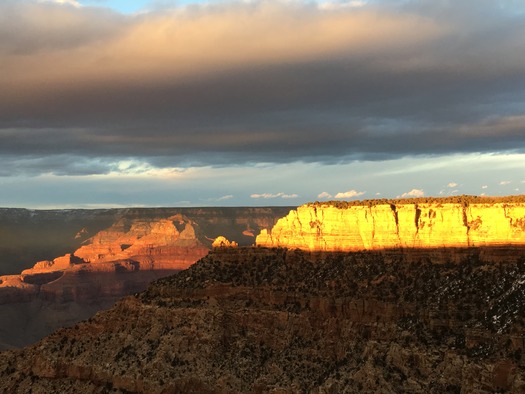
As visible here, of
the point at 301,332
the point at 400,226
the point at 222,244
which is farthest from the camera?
the point at 222,244

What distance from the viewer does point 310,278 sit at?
3730 inches

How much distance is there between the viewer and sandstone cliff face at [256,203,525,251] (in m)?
84.6

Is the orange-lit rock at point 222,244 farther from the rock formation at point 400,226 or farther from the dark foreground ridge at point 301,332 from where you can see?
the rock formation at point 400,226

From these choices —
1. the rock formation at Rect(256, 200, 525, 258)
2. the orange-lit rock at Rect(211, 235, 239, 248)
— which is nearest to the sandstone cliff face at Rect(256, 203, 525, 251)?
the rock formation at Rect(256, 200, 525, 258)

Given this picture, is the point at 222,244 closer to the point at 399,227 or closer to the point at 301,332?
the point at 301,332

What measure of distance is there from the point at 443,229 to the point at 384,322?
43.7 feet

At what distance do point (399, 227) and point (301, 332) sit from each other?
16.2 meters

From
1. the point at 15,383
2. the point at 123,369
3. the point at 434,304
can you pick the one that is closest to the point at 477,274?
the point at 434,304

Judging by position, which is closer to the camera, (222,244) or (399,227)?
(399,227)

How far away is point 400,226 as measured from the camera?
9219 cm

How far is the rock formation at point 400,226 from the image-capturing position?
84.6 metres

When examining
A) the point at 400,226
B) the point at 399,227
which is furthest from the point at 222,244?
the point at 400,226

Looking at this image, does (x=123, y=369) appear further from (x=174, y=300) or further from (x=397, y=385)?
(x=397, y=385)

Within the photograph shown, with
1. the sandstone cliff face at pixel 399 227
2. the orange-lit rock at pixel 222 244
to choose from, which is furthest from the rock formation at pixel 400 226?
the orange-lit rock at pixel 222 244
